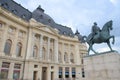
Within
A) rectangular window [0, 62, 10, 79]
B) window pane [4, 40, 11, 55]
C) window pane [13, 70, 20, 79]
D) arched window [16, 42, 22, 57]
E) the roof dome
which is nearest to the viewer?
rectangular window [0, 62, 10, 79]

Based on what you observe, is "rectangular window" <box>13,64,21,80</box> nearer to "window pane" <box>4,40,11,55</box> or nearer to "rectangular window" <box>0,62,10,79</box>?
"rectangular window" <box>0,62,10,79</box>

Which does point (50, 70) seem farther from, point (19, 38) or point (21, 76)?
point (19, 38)

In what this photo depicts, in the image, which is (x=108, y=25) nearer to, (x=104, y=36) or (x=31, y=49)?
(x=104, y=36)

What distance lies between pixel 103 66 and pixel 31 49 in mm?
20369

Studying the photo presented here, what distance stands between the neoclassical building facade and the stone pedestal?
10.4 meters

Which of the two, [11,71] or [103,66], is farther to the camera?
[11,71]

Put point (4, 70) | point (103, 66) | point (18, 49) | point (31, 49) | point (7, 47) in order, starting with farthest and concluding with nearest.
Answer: point (31, 49)
point (18, 49)
point (7, 47)
point (4, 70)
point (103, 66)

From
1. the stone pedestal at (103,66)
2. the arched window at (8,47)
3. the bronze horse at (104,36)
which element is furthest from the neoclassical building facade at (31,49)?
the stone pedestal at (103,66)

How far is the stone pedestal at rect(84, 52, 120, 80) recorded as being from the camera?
9.32 m

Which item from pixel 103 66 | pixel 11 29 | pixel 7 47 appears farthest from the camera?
pixel 11 29

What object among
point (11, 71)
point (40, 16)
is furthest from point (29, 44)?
point (40, 16)

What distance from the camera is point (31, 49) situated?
27.7m

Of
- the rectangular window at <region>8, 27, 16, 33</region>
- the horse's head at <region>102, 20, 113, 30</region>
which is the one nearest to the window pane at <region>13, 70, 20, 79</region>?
the rectangular window at <region>8, 27, 16, 33</region>

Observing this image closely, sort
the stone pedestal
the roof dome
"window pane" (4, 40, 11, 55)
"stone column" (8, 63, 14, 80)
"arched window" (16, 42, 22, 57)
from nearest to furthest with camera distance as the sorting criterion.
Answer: the stone pedestal < "stone column" (8, 63, 14, 80) < "window pane" (4, 40, 11, 55) < "arched window" (16, 42, 22, 57) < the roof dome
